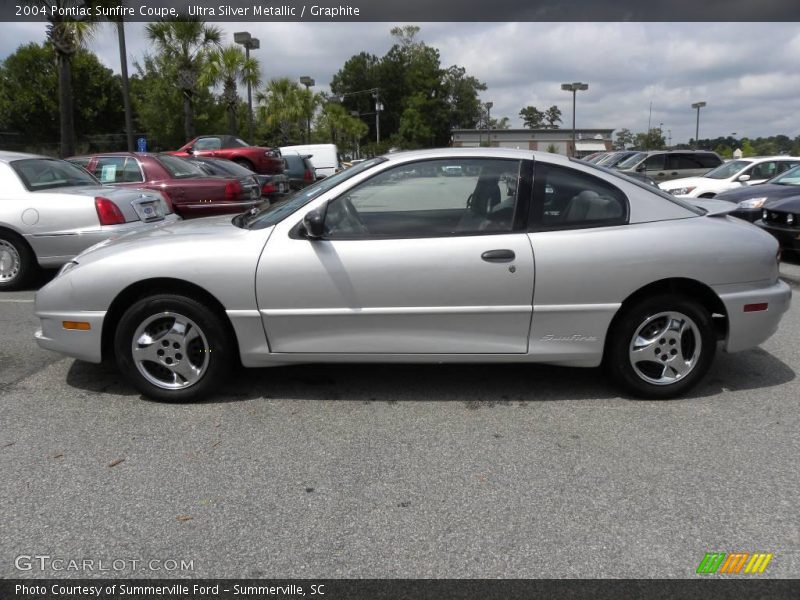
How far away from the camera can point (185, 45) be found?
86.5ft

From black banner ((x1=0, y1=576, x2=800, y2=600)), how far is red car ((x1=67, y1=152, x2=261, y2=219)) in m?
8.22

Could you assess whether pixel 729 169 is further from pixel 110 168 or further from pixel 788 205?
pixel 110 168

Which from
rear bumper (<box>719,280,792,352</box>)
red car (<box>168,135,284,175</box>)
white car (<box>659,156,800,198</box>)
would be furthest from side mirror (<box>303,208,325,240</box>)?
red car (<box>168,135,284,175</box>)

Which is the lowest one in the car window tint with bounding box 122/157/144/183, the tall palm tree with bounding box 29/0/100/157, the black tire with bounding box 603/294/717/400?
the black tire with bounding box 603/294/717/400

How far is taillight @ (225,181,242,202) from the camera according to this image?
10.5 m

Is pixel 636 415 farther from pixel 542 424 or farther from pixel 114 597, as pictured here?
pixel 114 597

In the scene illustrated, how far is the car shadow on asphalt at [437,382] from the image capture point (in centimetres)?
420

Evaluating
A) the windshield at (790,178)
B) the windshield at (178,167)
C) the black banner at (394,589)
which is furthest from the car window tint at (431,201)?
the windshield at (790,178)

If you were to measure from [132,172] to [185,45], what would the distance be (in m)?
18.6

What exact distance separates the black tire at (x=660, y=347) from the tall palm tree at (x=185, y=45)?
25.4 metres

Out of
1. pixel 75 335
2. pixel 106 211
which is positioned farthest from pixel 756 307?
pixel 106 211

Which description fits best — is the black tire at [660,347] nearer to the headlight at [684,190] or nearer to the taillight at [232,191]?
the taillight at [232,191]

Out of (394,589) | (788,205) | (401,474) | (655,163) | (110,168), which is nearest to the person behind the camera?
(394,589)

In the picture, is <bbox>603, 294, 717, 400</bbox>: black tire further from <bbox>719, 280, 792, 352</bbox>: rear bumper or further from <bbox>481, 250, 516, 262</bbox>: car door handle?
<bbox>481, 250, 516, 262</bbox>: car door handle
